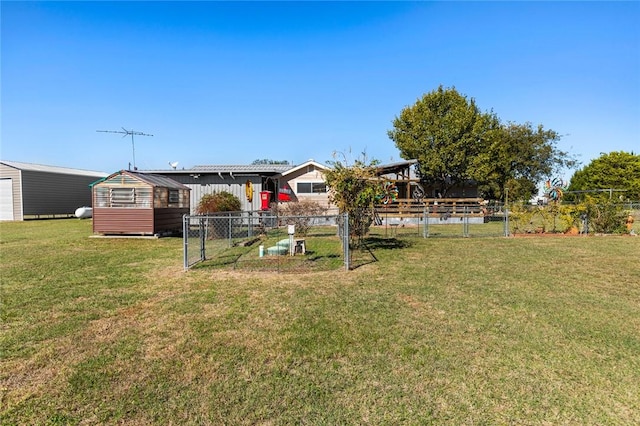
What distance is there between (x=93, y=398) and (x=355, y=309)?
10.3ft

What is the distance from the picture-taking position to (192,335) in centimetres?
409

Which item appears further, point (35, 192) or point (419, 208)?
point (35, 192)

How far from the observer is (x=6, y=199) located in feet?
77.6

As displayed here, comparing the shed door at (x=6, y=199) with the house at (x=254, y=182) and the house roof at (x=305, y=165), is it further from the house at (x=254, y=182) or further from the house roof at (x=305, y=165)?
the house roof at (x=305, y=165)

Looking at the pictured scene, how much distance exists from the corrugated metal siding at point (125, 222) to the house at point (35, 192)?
47.9 ft

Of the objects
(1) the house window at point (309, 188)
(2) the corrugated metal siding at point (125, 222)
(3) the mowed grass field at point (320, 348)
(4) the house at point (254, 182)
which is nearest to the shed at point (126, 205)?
(2) the corrugated metal siding at point (125, 222)

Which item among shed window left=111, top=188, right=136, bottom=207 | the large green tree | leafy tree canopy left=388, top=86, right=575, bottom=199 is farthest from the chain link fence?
the large green tree

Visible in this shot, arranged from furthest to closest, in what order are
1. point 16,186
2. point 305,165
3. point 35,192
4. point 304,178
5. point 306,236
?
point 35,192, point 16,186, point 304,178, point 305,165, point 306,236

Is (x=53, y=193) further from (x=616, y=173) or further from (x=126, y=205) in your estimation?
(x=616, y=173)

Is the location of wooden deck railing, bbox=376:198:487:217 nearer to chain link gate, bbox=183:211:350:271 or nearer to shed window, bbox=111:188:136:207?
chain link gate, bbox=183:211:350:271

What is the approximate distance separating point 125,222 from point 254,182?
7027mm

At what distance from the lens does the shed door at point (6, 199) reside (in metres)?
23.5

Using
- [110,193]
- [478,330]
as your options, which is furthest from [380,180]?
[110,193]

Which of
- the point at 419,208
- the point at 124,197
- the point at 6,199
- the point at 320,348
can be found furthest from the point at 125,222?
the point at 6,199
